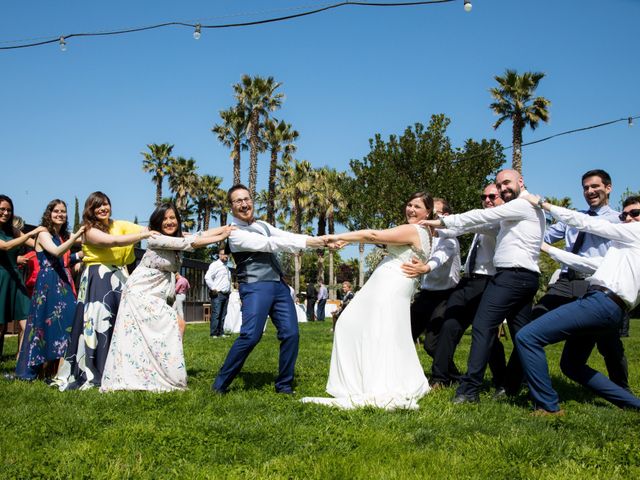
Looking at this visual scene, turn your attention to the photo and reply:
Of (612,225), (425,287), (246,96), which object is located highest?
(246,96)

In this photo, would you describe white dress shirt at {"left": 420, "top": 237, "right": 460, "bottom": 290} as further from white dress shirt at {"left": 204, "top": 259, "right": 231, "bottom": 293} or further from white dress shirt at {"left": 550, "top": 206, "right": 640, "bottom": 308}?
white dress shirt at {"left": 204, "top": 259, "right": 231, "bottom": 293}

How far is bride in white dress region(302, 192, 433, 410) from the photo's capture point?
17.4 feet

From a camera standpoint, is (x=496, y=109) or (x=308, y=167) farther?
(x=308, y=167)

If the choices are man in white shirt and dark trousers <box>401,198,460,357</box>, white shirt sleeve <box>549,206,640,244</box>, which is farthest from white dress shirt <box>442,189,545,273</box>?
man in white shirt and dark trousers <box>401,198,460,357</box>

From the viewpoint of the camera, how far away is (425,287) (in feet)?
22.3

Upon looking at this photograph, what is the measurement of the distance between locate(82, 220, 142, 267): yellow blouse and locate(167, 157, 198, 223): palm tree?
43.3 metres

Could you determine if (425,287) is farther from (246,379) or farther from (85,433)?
(85,433)

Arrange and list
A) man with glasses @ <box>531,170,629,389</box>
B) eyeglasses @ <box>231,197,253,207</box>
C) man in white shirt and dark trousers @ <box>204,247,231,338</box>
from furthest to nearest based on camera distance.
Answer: man in white shirt and dark trousers @ <box>204,247,231,338</box>
eyeglasses @ <box>231,197,253,207</box>
man with glasses @ <box>531,170,629,389</box>

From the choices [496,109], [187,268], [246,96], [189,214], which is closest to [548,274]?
[496,109]

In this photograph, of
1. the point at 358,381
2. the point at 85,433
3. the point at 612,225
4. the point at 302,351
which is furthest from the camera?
the point at 302,351

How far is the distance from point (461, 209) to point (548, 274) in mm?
7032

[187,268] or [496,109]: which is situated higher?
[496,109]

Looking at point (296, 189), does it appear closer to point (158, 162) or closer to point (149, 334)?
→ point (158, 162)

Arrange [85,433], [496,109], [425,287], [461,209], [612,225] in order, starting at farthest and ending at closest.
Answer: [496,109], [461,209], [425,287], [612,225], [85,433]
